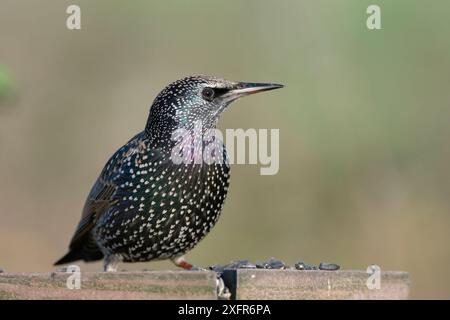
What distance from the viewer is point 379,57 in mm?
8406

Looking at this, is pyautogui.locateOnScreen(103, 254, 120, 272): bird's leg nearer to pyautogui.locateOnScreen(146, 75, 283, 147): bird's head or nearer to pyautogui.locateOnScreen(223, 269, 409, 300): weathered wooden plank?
pyautogui.locateOnScreen(146, 75, 283, 147): bird's head

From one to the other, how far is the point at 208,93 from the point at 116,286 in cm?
216

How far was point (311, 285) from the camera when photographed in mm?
3994

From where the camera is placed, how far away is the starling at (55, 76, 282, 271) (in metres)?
5.61

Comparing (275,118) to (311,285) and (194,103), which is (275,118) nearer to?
(194,103)

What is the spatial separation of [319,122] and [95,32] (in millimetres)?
2027

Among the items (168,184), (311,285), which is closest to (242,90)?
(168,184)

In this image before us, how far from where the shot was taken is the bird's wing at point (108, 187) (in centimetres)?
594

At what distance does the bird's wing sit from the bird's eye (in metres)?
0.48

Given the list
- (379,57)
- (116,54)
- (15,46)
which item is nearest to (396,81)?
(379,57)

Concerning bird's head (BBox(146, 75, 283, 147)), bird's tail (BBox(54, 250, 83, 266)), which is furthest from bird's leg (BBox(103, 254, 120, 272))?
bird's head (BBox(146, 75, 283, 147))

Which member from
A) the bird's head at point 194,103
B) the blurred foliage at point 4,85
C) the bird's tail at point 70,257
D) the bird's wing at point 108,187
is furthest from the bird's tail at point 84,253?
the blurred foliage at point 4,85

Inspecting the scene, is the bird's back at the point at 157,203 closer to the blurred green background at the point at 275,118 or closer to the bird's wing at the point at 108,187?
the bird's wing at the point at 108,187

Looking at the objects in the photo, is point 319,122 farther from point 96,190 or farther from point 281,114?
point 96,190
